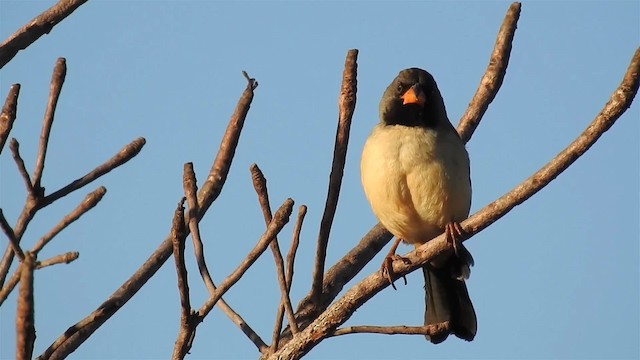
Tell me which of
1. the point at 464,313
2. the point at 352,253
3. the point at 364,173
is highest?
the point at 364,173

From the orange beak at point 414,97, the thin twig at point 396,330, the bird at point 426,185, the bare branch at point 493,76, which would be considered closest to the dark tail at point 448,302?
the bird at point 426,185

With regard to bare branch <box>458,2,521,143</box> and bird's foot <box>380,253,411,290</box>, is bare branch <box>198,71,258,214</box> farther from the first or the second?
bare branch <box>458,2,521,143</box>

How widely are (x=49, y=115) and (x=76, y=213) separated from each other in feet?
1.80

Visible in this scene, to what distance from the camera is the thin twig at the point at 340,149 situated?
4.05 m

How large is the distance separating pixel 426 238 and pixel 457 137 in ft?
2.10

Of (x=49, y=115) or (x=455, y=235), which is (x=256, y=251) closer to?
(x=49, y=115)

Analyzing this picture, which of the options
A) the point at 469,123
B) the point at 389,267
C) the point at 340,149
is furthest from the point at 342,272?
the point at 469,123

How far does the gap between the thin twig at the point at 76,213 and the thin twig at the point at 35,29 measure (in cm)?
96

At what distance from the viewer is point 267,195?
156 inches

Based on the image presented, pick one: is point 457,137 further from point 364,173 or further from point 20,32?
point 20,32

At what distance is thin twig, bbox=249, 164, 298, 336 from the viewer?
389cm

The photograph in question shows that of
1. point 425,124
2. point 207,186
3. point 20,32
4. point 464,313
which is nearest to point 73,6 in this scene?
A: point 20,32

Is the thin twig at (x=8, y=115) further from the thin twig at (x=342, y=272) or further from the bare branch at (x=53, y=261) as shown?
the thin twig at (x=342, y=272)

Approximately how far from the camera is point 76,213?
3129mm
